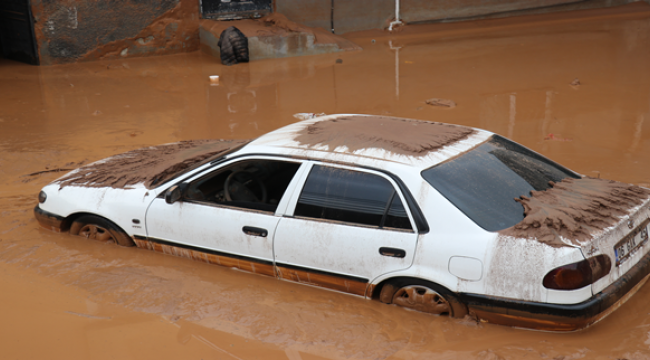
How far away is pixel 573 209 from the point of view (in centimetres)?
367

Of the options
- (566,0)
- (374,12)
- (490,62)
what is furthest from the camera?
(566,0)

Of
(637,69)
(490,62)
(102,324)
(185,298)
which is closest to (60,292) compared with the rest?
(102,324)

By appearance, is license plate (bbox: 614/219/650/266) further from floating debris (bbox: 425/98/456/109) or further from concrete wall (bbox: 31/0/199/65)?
concrete wall (bbox: 31/0/199/65)

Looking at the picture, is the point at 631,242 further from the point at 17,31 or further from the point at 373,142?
the point at 17,31

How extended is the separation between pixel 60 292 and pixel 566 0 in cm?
1871

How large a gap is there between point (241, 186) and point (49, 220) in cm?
193

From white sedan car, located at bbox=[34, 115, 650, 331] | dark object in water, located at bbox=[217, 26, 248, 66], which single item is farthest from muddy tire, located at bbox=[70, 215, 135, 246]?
dark object in water, located at bbox=[217, 26, 248, 66]

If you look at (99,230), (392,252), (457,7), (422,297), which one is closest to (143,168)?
(99,230)

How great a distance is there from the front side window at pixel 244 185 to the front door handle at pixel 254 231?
0.86 feet

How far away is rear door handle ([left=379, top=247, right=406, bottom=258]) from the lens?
3.73 m

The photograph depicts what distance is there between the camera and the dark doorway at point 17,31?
13.1 m

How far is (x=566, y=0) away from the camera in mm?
18531

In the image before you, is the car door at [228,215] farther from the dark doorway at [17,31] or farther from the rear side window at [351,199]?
the dark doorway at [17,31]

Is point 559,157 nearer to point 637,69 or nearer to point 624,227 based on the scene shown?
point 624,227
